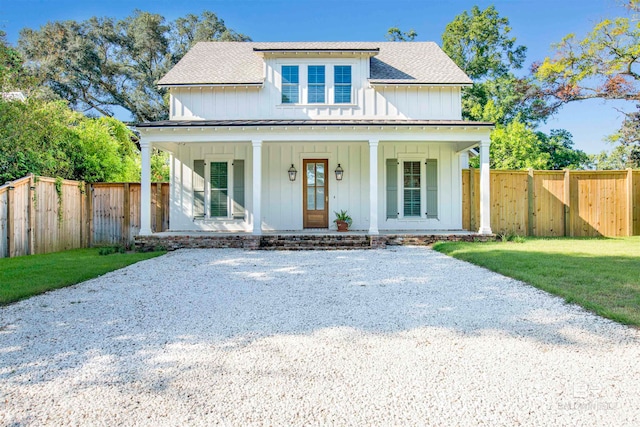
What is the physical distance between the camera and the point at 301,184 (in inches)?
478

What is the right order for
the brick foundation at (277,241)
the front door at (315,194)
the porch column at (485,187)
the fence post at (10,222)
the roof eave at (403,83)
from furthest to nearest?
the front door at (315,194) < the roof eave at (403,83) < the porch column at (485,187) < the brick foundation at (277,241) < the fence post at (10,222)

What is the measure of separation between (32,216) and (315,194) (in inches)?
286

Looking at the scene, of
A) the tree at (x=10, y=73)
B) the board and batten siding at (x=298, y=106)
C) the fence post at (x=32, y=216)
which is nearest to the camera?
the tree at (x=10, y=73)

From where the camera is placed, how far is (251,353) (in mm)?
3178

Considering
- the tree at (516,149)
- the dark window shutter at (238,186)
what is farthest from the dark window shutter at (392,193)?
the tree at (516,149)

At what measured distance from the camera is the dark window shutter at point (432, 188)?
12219mm

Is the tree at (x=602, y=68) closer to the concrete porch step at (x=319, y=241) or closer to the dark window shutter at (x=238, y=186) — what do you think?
the concrete porch step at (x=319, y=241)

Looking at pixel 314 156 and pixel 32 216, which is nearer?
pixel 32 216

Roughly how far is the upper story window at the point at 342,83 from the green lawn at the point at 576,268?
524 cm

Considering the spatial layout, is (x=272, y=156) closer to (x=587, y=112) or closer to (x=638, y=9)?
(x=638, y=9)

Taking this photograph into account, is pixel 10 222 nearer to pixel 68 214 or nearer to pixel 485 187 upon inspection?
pixel 68 214

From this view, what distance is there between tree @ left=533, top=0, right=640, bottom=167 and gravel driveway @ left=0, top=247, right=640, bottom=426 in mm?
12530

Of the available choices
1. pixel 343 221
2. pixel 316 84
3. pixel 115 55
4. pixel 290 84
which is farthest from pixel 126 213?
pixel 115 55

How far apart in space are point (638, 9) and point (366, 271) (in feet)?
44.3
